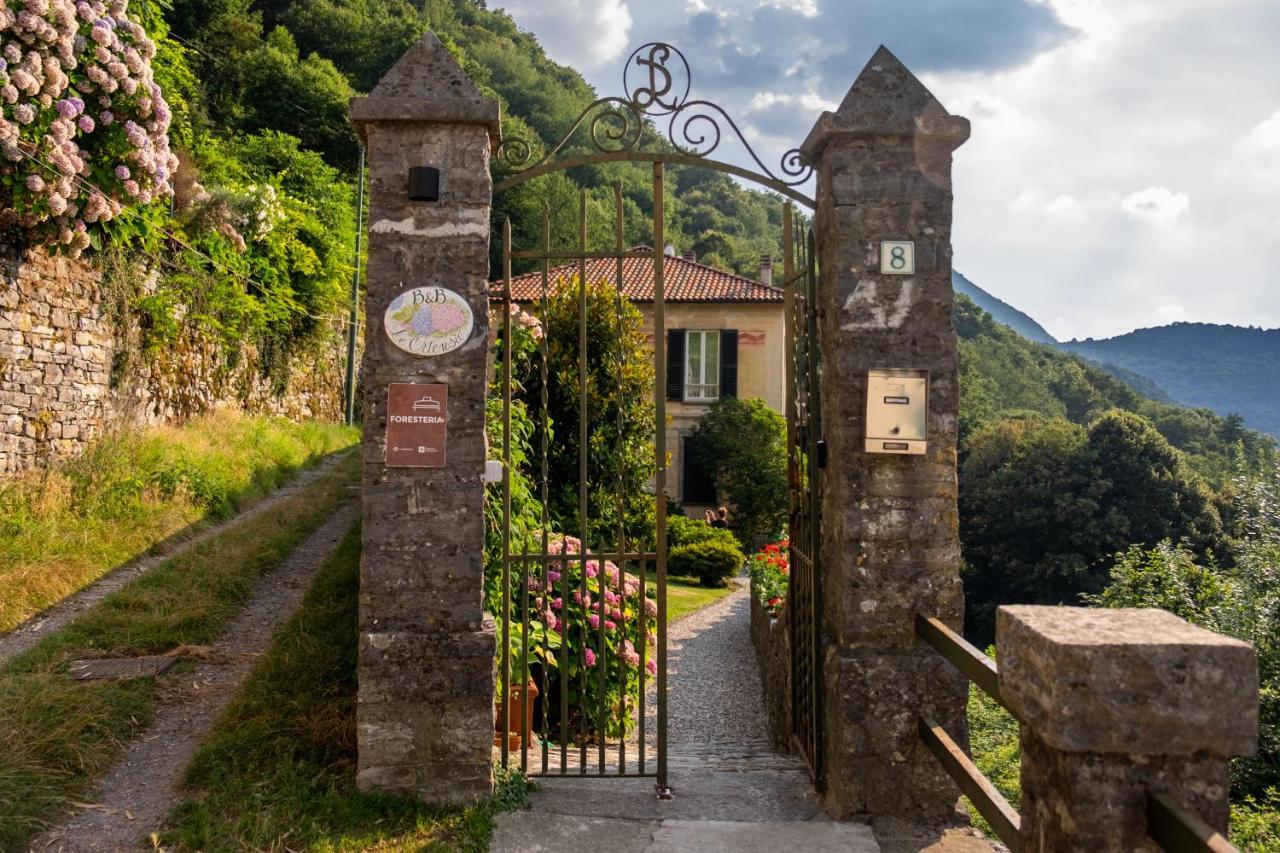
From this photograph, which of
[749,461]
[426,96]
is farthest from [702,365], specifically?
[426,96]

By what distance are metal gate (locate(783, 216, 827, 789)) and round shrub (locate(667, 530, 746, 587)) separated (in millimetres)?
11211

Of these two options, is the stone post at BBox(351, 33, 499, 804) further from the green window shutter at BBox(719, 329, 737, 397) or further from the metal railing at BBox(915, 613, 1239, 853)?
the green window shutter at BBox(719, 329, 737, 397)

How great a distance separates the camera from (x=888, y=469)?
3.81 meters

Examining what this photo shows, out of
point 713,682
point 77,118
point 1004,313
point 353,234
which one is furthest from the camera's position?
point 1004,313

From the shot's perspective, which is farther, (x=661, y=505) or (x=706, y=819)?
(x=661, y=505)

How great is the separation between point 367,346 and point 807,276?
6.99 ft

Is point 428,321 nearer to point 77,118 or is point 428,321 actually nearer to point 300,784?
point 300,784

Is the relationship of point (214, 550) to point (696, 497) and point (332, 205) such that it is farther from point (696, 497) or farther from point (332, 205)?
point (696, 497)

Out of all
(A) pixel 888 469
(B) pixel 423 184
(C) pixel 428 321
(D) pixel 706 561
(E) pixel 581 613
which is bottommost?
(D) pixel 706 561

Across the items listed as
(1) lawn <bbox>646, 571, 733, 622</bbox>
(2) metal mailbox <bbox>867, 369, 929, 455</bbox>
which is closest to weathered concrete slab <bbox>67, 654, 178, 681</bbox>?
(2) metal mailbox <bbox>867, 369, 929, 455</bbox>

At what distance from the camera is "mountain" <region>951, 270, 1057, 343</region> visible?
188 feet

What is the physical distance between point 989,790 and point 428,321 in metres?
2.87

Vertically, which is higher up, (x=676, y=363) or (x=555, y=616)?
(x=676, y=363)

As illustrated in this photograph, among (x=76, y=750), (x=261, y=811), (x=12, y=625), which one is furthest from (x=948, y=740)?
(x=12, y=625)
